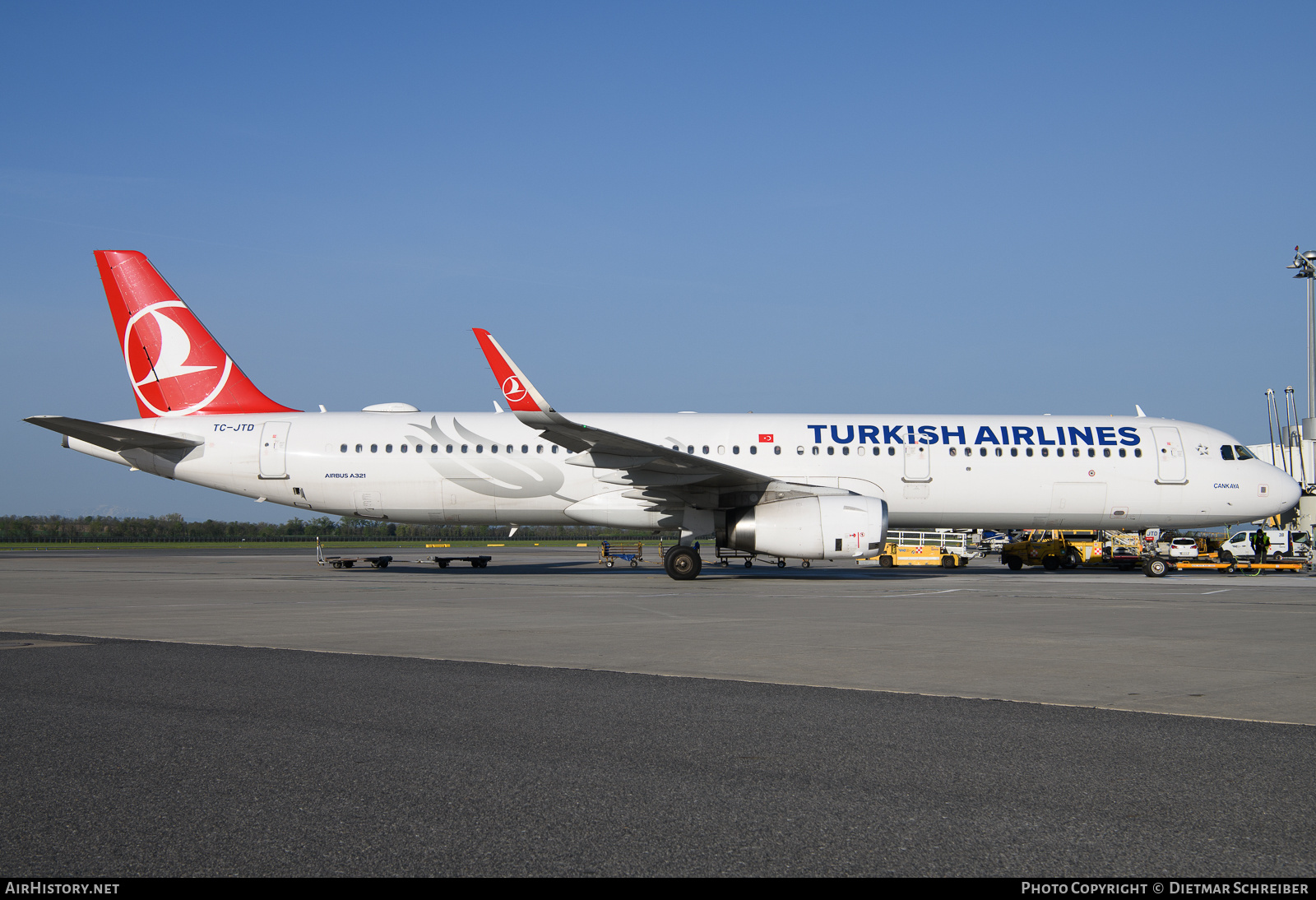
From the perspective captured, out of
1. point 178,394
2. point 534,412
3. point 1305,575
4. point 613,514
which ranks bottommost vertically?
point 1305,575

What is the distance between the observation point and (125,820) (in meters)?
3.76

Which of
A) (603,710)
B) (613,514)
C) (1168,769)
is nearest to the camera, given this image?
(1168,769)

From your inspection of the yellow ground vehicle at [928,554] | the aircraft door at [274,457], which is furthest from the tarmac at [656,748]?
the yellow ground vehicle at [928,554]

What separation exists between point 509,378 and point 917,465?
9895mm

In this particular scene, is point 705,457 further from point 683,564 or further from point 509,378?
point 509,378

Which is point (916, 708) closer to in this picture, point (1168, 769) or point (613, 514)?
point (1168, 769)

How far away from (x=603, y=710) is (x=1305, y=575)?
2465 cm

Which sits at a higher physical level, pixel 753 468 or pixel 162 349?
pixel 162 349

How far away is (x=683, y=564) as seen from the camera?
21.3 metres

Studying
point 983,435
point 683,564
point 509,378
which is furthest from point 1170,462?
point 509,378

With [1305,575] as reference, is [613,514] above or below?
above

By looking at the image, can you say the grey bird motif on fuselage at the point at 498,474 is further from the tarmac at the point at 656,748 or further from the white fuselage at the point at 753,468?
the tarmac at the point at 656,748

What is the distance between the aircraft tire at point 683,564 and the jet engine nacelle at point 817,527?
3.74 ft
